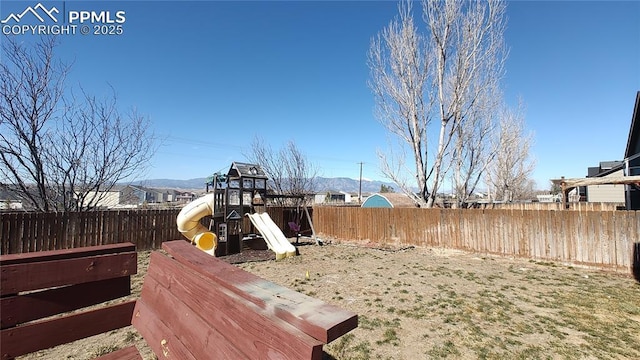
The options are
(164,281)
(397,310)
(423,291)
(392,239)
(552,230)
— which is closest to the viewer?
(164,281)

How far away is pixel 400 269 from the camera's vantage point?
720 cm

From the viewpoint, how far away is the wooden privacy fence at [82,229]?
7.27m

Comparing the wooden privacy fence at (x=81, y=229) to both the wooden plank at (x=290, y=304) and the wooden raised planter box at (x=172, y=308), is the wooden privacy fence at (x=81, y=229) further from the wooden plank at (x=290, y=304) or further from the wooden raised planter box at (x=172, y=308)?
the wooden plank at (x=290, y=304)

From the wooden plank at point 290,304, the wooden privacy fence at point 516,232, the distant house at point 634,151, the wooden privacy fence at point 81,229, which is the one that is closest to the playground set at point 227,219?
the wooden privacy fence at point 81,229

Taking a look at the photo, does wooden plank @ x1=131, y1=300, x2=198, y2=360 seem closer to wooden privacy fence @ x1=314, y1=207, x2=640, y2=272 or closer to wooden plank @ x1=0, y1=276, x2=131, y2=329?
wooden plank @ x1=0, y1=276, x2=131, y2=329

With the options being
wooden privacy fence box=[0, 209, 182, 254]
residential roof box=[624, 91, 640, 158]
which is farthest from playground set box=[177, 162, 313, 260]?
residential roof box=[624, 91, 640, 158]

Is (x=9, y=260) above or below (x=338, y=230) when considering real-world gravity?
above

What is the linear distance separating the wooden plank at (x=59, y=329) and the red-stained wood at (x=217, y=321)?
0.31 m

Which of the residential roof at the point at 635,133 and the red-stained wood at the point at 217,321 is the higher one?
the residential roof at the point at 635,133

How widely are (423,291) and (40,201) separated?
9407 mm

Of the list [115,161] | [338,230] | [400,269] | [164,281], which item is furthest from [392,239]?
[164,281]

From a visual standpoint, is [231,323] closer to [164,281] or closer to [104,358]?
Result: [164,281]

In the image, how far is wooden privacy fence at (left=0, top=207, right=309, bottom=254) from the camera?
23.9 ft

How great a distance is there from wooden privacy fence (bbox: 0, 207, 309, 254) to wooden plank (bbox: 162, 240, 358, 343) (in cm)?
896
